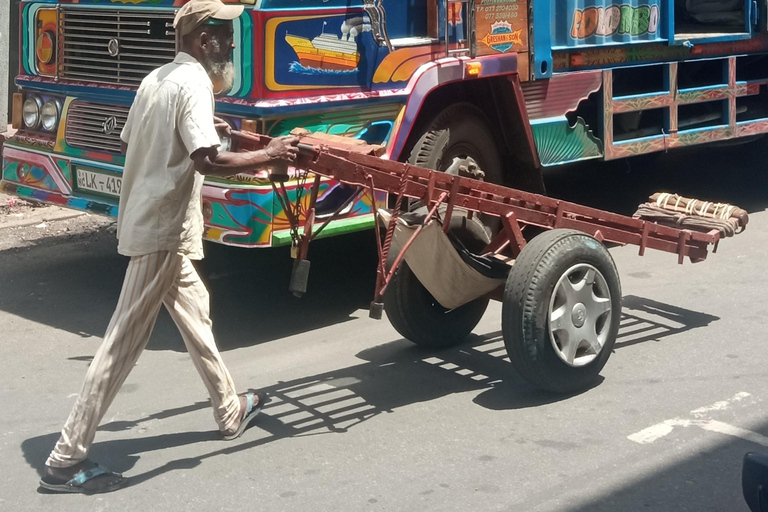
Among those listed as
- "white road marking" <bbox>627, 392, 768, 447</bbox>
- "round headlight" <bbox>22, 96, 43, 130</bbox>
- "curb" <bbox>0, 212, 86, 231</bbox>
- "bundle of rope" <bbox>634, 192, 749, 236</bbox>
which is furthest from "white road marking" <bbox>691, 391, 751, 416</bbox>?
"curb" <bbox>0, 212, 86, 231</bbox>

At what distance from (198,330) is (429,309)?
1.47 meters

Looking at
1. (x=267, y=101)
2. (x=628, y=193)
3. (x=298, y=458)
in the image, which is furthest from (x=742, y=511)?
(x=628, y=193)

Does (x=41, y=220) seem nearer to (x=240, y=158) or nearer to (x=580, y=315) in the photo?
(x=240, y=158)

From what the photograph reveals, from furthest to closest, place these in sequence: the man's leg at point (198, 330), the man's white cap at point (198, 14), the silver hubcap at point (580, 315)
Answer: the silver hubcap at point (580, 315), the man's leg at point (198, 330), the man's white cap at point (198, 14)

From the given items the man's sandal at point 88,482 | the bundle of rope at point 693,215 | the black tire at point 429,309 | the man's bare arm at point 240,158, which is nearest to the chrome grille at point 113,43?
the black tire at point 429,309

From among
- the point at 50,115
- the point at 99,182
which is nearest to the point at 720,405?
the point at 99,182

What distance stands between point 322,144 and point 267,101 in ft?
3.56

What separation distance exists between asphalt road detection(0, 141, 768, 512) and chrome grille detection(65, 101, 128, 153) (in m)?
0.93

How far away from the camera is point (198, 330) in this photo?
4.39 metres

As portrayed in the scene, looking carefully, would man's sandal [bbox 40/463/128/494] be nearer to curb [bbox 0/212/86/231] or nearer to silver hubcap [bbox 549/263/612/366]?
silver hubcap [bbox 549/263/612/366]

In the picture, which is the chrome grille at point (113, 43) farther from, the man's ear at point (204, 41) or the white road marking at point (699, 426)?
the white road marking at point (699, 426)

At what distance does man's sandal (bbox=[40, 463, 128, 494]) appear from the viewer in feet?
13.1

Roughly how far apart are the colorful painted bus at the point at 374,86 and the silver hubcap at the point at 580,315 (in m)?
1.25

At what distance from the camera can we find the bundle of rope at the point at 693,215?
19.5 feet
